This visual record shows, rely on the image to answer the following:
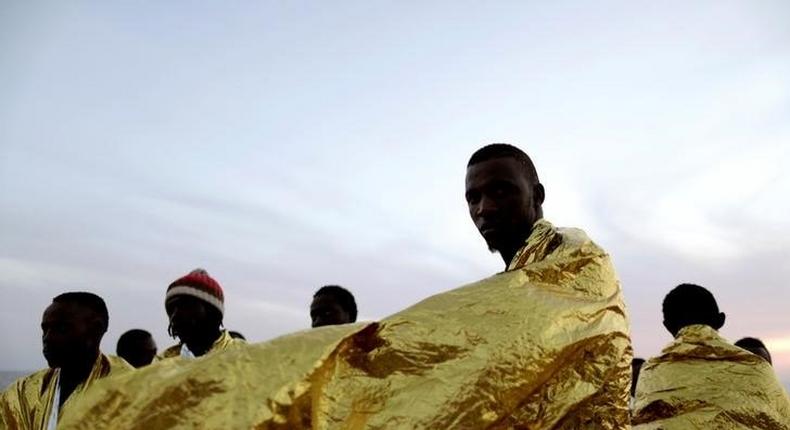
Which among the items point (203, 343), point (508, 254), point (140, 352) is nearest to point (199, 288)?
point (203, 343)

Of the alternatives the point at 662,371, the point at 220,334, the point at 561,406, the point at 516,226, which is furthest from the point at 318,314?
the point at 561,406

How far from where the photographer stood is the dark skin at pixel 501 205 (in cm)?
199

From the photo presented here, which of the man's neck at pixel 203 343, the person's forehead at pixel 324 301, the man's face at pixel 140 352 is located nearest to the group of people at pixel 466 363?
the man's neck at pixel 203 343

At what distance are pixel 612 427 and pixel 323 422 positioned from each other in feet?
2.59

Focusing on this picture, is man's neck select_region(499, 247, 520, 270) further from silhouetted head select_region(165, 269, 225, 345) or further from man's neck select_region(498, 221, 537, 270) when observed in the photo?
silhouetted head select_region(165, 269, 225, 345)

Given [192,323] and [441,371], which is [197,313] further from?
[441,371]

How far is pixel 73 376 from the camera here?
4.34 meters

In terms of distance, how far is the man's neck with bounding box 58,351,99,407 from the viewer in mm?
4320

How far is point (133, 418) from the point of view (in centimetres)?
113

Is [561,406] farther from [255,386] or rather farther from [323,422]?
[255,386]

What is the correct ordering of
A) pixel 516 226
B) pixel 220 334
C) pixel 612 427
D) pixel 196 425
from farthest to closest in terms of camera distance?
pixel 220 334, pixel 516 226, pixel 612 427, pixel 196 425

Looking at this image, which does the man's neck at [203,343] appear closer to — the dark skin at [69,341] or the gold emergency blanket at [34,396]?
the gold emergency blanket at [34,396]

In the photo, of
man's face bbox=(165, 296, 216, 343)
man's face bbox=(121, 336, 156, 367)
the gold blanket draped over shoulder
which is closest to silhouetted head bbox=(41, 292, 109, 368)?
man's face bbox=(165, 296, 216, 343)

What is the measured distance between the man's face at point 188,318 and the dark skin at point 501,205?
3.60 m
